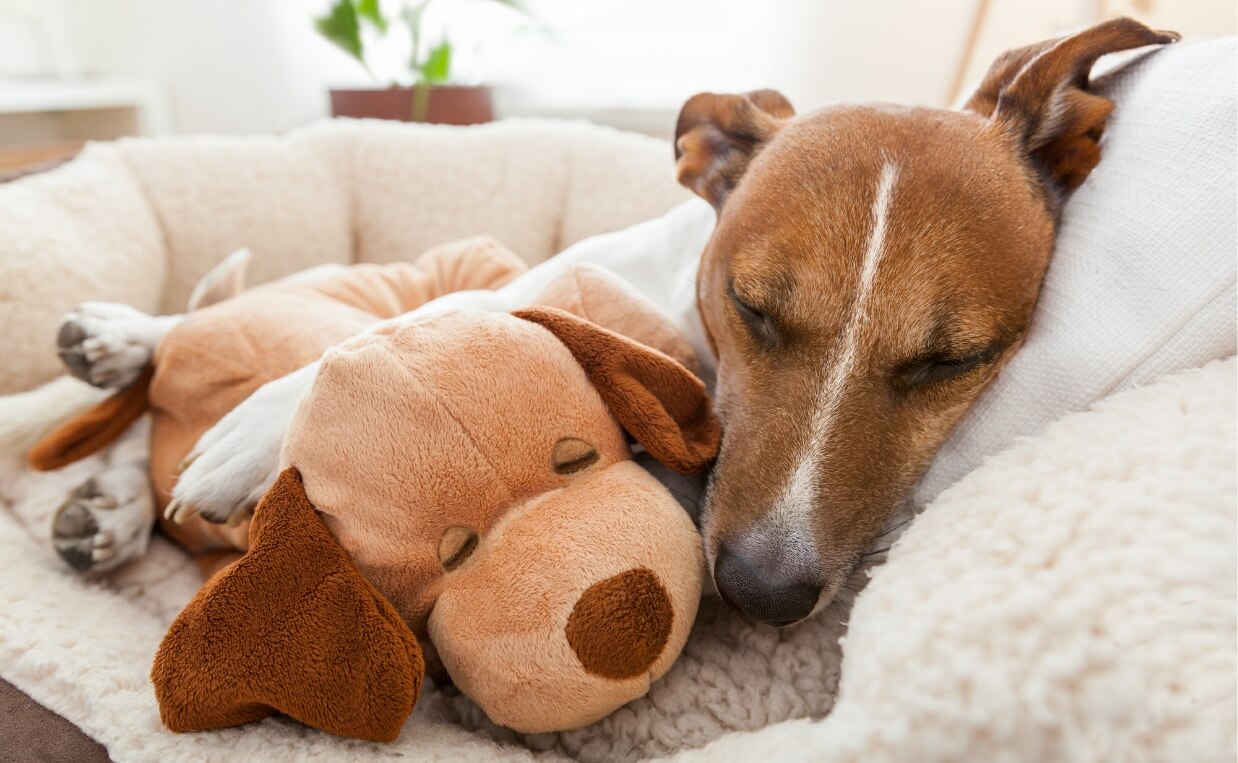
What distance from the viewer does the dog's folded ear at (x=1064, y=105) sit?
1053mm

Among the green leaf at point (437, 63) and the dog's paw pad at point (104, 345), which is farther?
the green leaf at point (437, 63)

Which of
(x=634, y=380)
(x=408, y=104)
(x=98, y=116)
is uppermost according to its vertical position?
(x=634, y=380)

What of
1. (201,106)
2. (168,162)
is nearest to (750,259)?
(168,162)

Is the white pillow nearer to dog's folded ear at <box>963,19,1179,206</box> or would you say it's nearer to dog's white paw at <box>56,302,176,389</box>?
dog's folded ear at <box>963,19,1179,206</box>

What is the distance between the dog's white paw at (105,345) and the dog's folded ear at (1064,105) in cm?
145

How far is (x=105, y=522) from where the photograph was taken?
4.08 feet

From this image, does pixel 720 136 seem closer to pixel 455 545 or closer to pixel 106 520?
pixel 455 545

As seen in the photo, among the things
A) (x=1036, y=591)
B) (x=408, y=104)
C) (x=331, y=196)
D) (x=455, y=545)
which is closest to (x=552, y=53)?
(x=408, y=104)

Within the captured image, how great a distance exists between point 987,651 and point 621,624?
316mm

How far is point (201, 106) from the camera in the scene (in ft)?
13.2

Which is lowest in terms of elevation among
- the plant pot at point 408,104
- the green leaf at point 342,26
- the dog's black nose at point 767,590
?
the plant pot at point 408,104

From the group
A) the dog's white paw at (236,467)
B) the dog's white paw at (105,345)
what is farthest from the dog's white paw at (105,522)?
the dog's white paw at (236,467)

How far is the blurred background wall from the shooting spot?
3328 mm

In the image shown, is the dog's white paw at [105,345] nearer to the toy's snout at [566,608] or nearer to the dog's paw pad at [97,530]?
the dog's paw pad at [97,530]
